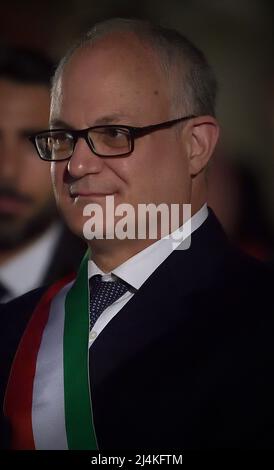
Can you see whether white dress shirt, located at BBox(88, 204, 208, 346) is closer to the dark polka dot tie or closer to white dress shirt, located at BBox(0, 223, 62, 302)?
the dark polka dot tie

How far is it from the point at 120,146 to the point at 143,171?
5 centimetres

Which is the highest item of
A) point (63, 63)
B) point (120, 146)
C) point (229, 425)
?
point (63, 63)

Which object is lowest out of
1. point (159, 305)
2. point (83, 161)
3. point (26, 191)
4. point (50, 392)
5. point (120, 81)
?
point (50, 392)

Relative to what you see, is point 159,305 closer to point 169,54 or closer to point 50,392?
point 50,392

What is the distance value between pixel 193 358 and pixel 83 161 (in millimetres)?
347

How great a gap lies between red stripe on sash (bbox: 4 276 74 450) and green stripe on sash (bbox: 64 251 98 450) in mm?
62

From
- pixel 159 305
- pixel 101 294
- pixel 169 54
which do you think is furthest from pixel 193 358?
pixel 169 54

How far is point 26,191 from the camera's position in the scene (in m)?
1.98

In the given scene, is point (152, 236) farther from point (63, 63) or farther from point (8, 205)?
point (8, 205)

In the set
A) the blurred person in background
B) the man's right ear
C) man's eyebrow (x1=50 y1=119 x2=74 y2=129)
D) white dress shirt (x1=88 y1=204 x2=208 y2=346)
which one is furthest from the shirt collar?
the blurred person in background

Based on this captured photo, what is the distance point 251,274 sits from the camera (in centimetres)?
120

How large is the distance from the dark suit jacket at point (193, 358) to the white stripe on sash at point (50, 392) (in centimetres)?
7

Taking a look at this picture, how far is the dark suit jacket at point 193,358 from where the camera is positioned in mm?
1075

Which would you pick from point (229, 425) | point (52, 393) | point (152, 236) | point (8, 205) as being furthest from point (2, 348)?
point (8, 205)
